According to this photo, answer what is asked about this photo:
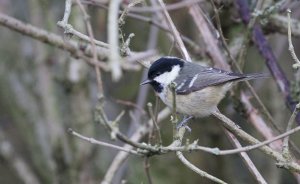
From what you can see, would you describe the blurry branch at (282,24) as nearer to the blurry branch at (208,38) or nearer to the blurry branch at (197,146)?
the blurry branch at (208,38)

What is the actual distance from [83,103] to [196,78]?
3.74ft

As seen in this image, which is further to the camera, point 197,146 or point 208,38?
point 208,38

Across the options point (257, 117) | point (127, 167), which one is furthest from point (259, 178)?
point (127, 167)

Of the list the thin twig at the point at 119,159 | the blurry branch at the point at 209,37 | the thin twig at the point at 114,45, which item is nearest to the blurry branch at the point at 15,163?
the thin twig at the point at 119,159

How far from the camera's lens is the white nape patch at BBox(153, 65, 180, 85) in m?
2.78

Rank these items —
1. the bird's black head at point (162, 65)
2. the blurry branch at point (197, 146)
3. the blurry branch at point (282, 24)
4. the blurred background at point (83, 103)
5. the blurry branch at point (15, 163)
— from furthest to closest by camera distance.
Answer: the blurry branch at point (15, 163), the blurred background at point (83, 103), the blurry branch at point (282, 24), the bird's black head at point (162, 65), the blurry branch at point (197, 146)

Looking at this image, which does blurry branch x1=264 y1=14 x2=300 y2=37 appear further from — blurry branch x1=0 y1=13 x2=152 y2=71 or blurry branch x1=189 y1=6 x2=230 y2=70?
blurry branch x1=0 y1=13 x2=152 y2=71

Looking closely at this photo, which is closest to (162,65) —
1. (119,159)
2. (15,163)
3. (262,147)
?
(119,159)

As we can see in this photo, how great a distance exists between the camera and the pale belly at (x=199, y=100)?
9.18ft

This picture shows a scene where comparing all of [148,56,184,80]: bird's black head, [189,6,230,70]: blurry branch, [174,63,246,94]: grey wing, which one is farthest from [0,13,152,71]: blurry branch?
[189,6,230,70]: blurry branch

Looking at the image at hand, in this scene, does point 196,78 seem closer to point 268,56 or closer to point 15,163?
point 268,56

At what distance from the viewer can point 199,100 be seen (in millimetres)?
2879

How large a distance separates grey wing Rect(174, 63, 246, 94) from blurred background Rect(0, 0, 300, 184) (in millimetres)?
391

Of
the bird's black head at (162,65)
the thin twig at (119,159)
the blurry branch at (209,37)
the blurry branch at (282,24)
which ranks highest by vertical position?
the blurry branch at (282,24)
